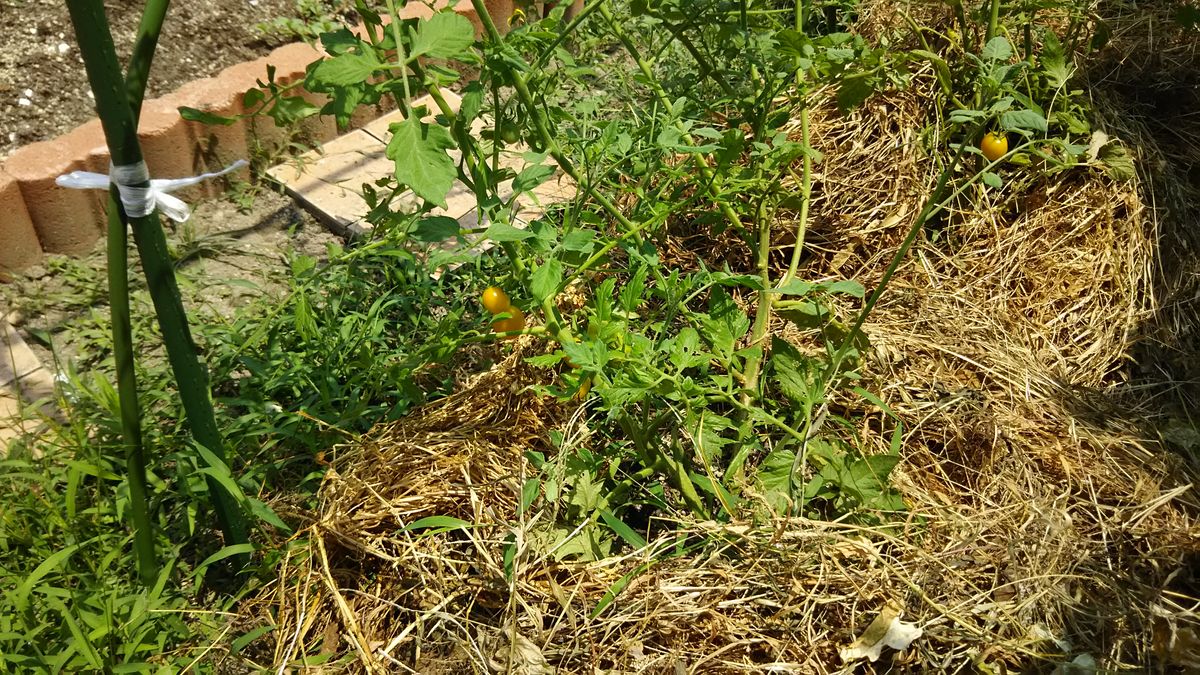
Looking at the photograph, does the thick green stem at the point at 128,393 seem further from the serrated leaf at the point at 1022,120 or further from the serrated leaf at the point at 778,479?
the serrated leaf at the point at 1022,120

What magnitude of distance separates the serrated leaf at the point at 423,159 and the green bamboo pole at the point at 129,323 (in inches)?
17.2

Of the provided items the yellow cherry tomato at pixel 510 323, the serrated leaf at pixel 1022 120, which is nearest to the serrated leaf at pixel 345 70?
the yellow cherry tomato at pixel 510 323

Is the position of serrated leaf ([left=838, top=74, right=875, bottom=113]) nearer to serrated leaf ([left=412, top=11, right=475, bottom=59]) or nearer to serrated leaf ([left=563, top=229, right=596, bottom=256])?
serrated leaf ([left=563, top=229, right=596, bottom=256])

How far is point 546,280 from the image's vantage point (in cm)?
173

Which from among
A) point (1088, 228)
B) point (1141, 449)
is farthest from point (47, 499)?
point (1088, 228)

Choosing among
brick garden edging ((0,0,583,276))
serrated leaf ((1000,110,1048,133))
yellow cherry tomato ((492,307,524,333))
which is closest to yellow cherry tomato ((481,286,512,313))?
yellow cherry tomato ((492,307,524,333))

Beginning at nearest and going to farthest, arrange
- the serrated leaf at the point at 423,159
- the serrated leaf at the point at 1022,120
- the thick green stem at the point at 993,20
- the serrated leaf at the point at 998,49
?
1. the serrated leaf at the point at 423,159
2. the serrated leaf at the point at 1022,120
3. the serrated leaf at the point at 998,49
4. the thick green stem at the point at 993,20

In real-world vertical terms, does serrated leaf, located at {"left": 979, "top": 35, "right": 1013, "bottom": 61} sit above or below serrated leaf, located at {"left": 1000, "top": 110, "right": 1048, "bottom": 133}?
above

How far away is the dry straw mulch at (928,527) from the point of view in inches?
70.9

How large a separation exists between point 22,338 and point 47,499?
0.72 metres

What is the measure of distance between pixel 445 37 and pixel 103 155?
70.8 inches

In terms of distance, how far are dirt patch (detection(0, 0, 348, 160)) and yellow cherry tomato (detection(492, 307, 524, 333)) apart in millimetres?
1935

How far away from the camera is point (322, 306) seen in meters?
2.72

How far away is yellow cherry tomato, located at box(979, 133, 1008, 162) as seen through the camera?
2.60m
